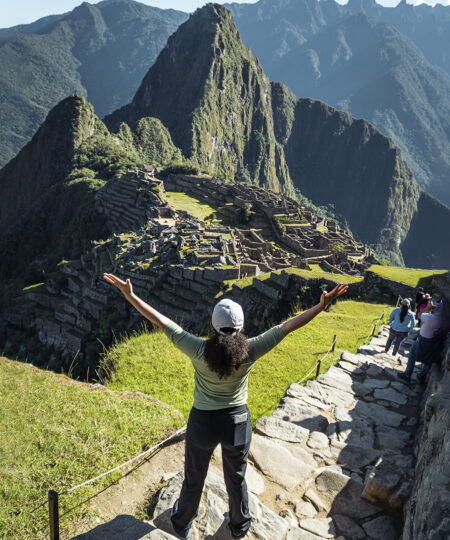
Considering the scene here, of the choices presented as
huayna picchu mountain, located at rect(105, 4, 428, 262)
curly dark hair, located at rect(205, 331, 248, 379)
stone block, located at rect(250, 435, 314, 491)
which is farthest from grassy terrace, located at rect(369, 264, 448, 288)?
huayna picchu mountain, located at rect(105, 4, 428, 262)

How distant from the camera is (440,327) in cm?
656

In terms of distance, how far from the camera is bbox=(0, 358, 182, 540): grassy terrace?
3.61 metres

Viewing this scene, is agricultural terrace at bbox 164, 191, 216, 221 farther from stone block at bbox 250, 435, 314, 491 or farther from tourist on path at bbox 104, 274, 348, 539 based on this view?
tourist on path at bbox 104, 274, 348, 539

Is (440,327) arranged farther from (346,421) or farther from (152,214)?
(152,214)

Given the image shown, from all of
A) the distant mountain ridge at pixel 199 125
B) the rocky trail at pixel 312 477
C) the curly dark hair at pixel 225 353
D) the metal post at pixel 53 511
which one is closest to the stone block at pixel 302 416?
the rocky trail at pixel 312 477

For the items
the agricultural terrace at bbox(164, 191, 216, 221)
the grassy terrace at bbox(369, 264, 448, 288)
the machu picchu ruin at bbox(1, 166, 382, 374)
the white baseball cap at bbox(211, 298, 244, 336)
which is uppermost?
the agricultural terrace at bbox(164, 191, 216, 221)

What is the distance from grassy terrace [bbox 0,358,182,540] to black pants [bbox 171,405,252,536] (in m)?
1.25

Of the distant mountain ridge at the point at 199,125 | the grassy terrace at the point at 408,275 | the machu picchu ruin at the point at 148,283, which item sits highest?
the distant mountain ridge at the point at 199,125

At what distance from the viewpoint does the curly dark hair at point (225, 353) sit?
116 inches

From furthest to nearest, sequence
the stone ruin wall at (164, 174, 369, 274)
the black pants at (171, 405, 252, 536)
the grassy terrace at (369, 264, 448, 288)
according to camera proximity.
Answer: the stone ruin wall at (164, 174, 369, 274)
the grassy terrace at (369, 264, 448, 288)
the black pants at (171, 405, 252, 536)

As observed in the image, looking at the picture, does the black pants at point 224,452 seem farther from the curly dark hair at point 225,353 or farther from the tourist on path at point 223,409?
the curly dark hair at point 225,353

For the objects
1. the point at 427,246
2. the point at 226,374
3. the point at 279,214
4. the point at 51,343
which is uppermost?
the point at 427,246

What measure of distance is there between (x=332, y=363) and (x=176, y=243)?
17.6 m

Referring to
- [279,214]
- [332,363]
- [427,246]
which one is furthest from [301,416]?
[427,246]
